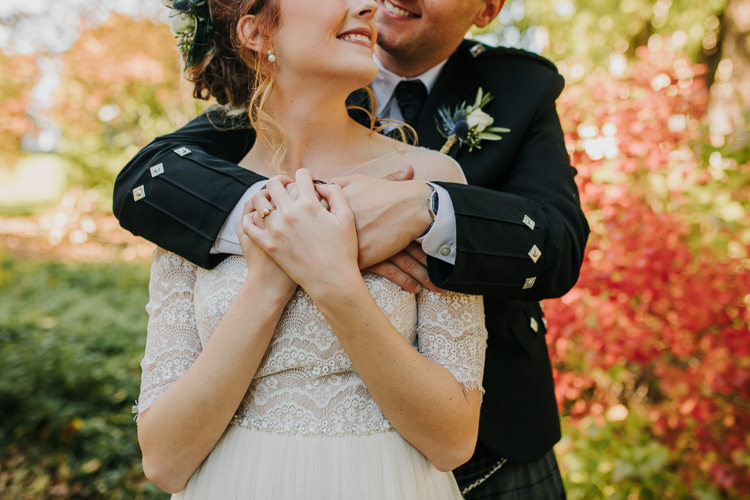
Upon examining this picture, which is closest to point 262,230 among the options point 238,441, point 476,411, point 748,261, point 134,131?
point 238,441

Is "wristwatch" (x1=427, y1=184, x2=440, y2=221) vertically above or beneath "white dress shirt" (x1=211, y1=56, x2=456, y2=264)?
above

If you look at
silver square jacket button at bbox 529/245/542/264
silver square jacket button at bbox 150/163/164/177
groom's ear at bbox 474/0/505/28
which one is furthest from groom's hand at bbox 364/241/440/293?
groom's ear at bbox 474/0/505/28

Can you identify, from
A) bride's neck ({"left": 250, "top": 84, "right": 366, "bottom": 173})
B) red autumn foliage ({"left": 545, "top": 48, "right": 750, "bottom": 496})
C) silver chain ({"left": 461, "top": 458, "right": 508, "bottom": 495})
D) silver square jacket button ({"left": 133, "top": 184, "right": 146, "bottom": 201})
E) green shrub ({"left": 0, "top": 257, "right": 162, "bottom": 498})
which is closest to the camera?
silver square jacket button ({"left": 133, "top": 184, "right": 146, "bottom": 201})

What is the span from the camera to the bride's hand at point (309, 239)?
4.72ft

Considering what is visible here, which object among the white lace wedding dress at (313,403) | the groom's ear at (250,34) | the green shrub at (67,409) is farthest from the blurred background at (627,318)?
the white lace wedding dress at (313,403)

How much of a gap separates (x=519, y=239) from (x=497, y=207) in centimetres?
10

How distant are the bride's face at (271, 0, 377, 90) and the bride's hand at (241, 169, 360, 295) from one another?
0.41 metres

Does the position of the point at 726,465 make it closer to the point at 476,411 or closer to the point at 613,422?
the point at 613,422

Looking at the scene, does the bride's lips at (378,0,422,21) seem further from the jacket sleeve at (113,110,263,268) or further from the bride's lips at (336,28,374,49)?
the jacket sleeve at (113,110,263,268)

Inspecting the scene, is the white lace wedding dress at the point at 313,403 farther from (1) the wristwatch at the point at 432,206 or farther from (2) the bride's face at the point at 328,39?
(2) the bride's face at the point at 328,39

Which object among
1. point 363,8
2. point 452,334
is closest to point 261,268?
point 452,334

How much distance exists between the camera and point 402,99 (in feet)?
7.27

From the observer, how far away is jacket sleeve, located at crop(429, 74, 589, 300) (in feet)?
4.96

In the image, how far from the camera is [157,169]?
1.69 meters
